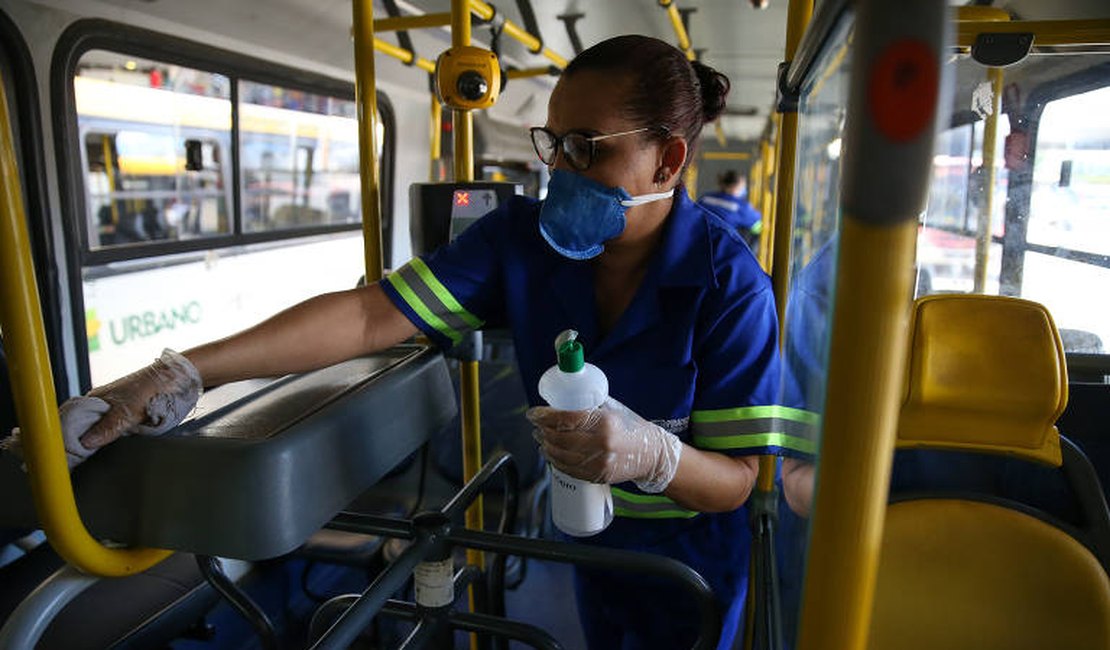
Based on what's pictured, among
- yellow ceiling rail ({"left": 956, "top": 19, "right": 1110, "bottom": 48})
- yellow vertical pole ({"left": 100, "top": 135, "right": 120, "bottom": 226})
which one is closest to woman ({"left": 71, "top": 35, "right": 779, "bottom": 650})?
yellow ceiling rail ({"left": 956, "top": 19, "right": 1110, "bottom": 48})

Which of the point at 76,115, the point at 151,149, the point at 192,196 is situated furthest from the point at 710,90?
the point at 192,196

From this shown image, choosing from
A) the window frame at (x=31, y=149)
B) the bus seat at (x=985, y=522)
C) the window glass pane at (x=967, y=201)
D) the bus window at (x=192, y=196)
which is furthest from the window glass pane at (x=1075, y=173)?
the window frame at (x=31, y=149)

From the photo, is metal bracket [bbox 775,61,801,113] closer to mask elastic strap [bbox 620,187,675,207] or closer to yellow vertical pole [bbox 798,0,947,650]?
mask elastic strap [bbox 620,187,675,207]

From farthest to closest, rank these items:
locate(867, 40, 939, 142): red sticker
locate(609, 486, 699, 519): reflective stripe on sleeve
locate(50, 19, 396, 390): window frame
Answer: locate(50, 19, 396, 390): window frame → locate(609, 486, 699, 519): reflective stripe on sleeve → locate(867, 40, 939, 142): red sticker

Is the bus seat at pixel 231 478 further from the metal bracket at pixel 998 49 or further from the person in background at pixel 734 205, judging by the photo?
the person in background at pixel 734 205

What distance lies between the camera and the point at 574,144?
1181 millimetres

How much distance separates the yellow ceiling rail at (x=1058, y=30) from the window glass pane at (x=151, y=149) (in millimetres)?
3056

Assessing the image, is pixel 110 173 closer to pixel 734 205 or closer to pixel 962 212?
pixel 962 212

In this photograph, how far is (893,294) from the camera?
0.39 meters

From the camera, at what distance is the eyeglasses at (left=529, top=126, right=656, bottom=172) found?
117 cm

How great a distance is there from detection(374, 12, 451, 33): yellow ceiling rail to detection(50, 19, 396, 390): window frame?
4.48ft

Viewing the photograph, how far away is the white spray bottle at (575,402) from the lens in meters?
0.94

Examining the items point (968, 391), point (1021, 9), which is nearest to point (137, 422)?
point (968, 391)

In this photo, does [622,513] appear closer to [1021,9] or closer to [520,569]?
[520,569]
